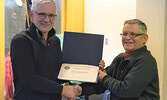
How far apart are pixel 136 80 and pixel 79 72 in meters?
0.37

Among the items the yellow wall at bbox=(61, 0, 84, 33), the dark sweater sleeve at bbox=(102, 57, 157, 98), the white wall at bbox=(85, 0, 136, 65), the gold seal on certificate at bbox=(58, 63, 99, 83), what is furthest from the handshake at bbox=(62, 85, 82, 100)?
the yellow wall at bbox=(61, 0, 84, 33)

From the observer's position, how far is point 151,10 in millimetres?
2449

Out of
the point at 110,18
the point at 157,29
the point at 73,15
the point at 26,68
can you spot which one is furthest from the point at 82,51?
the point at 73,15

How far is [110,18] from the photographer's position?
305 cm

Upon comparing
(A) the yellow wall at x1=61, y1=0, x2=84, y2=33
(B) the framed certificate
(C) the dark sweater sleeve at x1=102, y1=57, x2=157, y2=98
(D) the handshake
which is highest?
(A) the yellow wall at x1=61, y1=0, x2=84, y2=33

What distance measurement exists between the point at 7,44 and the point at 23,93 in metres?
1.53

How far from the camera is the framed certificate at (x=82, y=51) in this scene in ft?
4.85

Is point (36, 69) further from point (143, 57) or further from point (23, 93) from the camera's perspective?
point (143, 57)

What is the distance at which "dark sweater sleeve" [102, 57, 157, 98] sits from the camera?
4.28ft

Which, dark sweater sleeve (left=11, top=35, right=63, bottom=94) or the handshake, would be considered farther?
the handshake

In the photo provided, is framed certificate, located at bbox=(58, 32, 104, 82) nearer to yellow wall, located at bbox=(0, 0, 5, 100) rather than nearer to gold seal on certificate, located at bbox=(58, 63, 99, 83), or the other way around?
gold seal on certificate, located at bbox=(58, 63, 99, 83)

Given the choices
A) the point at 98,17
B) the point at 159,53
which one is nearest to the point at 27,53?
the point at 159,53

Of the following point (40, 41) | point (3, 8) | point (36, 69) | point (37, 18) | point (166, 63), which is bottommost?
point (166, 63)

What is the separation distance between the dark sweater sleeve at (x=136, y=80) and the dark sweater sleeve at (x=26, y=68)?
423 millimetres
